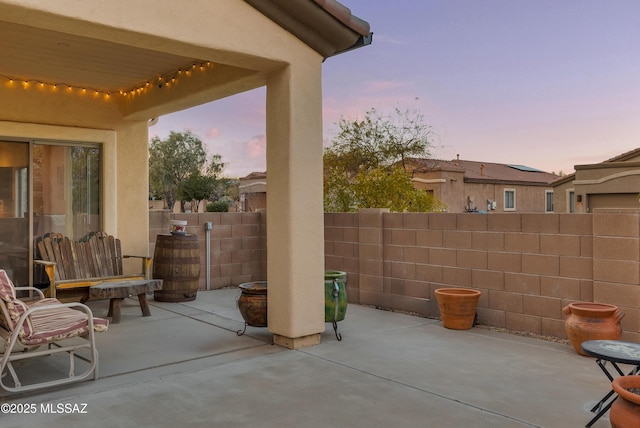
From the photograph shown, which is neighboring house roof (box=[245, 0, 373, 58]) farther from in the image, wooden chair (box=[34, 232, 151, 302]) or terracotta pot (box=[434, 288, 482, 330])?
wooden chair (box=[34, 232, 151, 302])

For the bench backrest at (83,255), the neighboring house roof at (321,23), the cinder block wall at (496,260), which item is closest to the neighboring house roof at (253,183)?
the cinder block wall at (496,260)

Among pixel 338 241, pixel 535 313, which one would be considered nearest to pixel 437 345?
pixel 535 313

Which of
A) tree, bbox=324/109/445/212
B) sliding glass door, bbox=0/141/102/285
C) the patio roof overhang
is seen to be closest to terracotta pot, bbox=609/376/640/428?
the patio roof overhang

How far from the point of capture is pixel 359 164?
69.4 ft

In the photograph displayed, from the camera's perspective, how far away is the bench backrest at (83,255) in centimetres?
693

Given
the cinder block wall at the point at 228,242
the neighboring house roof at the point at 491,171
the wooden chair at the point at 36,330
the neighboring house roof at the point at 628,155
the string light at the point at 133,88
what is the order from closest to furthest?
the wooden chair at the point at 36,330, the string light at the point at 133,88, the cinder block wall at the point at 228,242, the neighboring house roof at the point at 628,155, the neighboring house roof at the point at 491,171

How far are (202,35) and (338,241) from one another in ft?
14.1

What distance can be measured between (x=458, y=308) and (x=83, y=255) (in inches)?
202

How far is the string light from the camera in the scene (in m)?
6.51

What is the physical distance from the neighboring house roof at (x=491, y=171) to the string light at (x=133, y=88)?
17.2 metres

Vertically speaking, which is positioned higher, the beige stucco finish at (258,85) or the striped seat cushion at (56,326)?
the beige stucco finish at (258,85)

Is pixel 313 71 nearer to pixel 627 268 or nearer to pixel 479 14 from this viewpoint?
pixel 627 268

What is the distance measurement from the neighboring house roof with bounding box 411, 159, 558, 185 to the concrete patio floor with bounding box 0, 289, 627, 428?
18802 mm

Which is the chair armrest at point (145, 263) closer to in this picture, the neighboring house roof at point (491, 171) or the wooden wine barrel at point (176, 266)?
the wooden wine barrel at point (176, 266)
